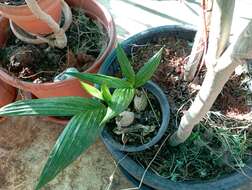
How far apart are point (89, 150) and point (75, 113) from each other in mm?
589

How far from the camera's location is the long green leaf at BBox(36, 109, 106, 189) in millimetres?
699

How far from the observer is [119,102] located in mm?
780

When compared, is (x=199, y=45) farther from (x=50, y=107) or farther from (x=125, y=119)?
(x=50, y=107)

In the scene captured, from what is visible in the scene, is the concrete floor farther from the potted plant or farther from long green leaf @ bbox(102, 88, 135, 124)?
long green leaf @ bbox(102, 88, 135, 124)

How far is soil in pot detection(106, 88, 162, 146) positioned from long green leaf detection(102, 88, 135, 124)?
0.50ft

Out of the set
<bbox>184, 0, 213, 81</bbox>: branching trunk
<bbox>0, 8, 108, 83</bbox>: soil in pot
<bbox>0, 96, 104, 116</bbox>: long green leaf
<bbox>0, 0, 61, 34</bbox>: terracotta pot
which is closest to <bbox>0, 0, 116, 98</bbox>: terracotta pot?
<bbox>0, 8, 108, 83</bbox>: soil in pot

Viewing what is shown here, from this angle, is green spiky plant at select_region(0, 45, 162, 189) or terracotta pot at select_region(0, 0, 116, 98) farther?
terracotta pot at select_region(0, 0, 116, 98)

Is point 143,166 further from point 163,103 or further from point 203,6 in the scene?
point 203,6

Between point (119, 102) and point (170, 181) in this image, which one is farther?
point (170, 181)

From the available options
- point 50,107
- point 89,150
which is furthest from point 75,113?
point 89,150

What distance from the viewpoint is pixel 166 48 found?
1.11 meters

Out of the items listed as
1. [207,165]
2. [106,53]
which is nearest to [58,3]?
[106,53]

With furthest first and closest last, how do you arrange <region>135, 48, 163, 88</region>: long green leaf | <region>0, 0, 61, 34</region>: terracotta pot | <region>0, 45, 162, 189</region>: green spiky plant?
<region>0, 0, 61, 34</region>: terracotta pot → <region>135, 48, 163, 88</region>: long green leaf → <region>0, 45, 162, 189</region>: green spiky plant

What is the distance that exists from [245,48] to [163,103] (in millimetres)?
390
